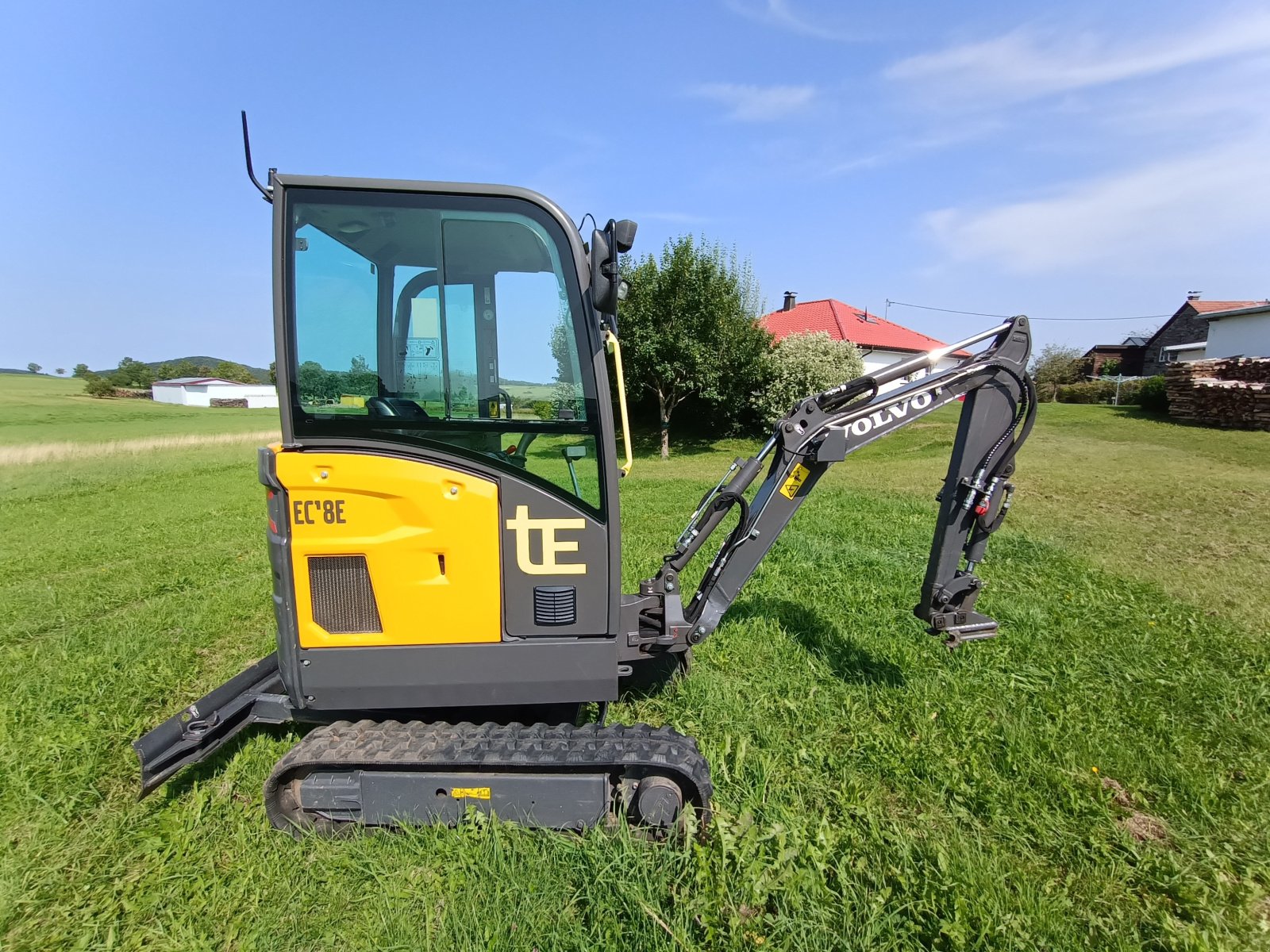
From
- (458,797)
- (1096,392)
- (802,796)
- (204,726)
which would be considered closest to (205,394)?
(1096,392)

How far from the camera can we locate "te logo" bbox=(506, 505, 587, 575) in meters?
2.91

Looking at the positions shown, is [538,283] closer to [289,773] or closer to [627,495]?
[289,773]

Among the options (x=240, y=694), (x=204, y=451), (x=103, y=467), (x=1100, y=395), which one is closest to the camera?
(x=240, y=694)

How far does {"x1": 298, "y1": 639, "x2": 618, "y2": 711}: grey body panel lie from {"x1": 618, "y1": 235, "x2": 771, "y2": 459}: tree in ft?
58.9

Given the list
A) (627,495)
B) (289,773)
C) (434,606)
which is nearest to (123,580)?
(289,773)

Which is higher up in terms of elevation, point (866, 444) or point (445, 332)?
point (445, 332)

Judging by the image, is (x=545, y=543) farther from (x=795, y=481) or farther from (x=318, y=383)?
(x=795, y=481)

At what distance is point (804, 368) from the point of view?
21.6m

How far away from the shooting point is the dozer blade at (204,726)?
290cm

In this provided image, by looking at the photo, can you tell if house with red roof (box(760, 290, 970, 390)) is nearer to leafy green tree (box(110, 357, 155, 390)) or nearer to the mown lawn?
the mown lawn

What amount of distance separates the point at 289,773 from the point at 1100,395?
36.2m

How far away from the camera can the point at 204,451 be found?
77.8 feet

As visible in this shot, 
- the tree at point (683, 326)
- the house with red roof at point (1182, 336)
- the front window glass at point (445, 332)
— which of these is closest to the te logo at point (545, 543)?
the front window glass at point (445, 332)

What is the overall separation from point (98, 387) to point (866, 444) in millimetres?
91364
